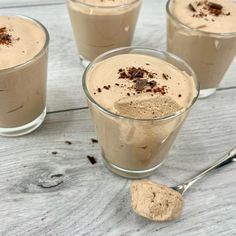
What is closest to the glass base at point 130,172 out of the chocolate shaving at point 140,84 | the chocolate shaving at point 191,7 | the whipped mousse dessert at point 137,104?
the whipped mousse dessert at point 137,104

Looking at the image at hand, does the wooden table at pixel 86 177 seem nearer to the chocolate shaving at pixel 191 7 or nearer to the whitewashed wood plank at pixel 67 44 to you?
the whitewashed wood plank at pixel 67 44

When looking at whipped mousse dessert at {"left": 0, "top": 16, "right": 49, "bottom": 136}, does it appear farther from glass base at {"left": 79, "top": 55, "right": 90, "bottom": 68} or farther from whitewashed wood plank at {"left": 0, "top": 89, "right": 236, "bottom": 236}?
glass base at {"left": 79, "top": 55, "right": 90, "bottom": 68}

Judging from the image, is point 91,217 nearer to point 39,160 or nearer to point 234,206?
point 39,160

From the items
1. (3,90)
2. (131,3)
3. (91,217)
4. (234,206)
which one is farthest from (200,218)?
(131,3)

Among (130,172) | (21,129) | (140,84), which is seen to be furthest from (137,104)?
(21,129)

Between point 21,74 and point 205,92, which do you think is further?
point 205,92

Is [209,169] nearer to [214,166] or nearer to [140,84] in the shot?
[214,166]

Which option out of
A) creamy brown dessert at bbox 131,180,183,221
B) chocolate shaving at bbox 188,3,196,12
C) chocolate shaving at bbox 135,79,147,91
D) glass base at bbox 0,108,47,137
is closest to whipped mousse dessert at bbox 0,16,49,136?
glass base at bbox 0,108,47,137
